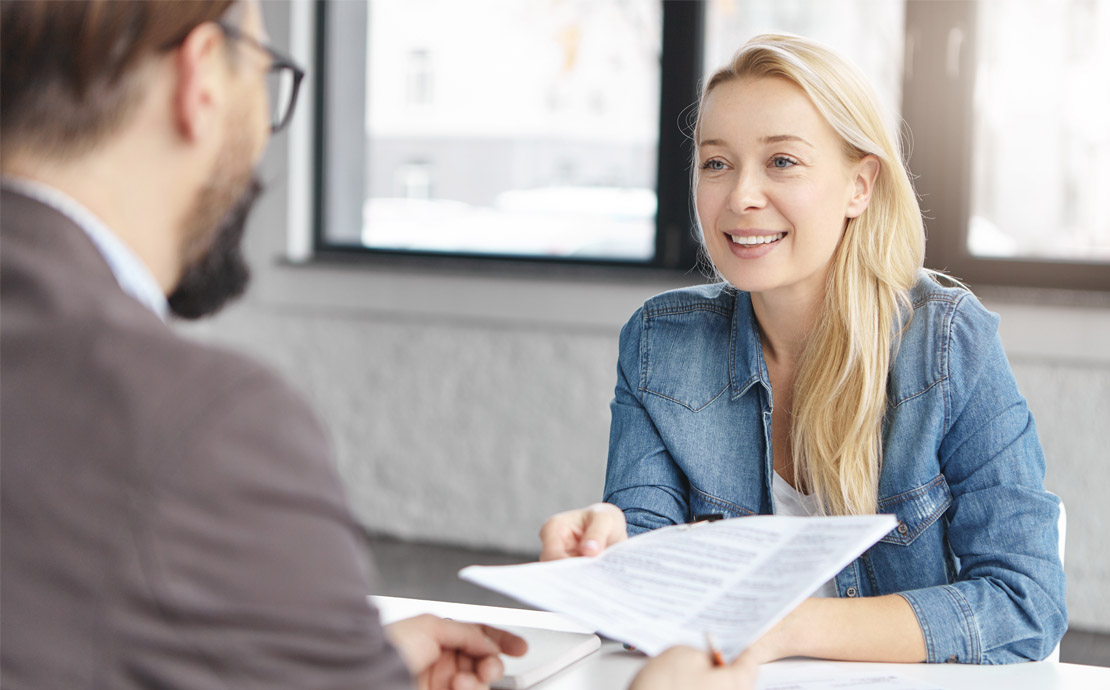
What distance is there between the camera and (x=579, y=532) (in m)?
1.23

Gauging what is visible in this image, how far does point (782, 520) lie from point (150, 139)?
660 millimetres

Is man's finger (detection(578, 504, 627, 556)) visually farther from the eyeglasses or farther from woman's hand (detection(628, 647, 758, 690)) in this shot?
the eyeglasses

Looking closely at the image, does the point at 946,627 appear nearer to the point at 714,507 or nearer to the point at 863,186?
the point at 714,507

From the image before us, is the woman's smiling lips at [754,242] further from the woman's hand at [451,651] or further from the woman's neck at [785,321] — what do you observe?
the woman's hand at [451,651]

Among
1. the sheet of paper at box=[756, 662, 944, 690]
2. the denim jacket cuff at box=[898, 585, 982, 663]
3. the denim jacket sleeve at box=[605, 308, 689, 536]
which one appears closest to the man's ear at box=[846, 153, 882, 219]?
the denim jacket sleeve at box=[605, 308, 689, 536]

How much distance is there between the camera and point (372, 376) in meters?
3.85

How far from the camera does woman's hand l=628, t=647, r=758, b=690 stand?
2.61 ft

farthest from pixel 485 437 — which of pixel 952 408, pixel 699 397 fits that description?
pixel 952 408

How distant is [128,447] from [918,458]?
1.06 meters

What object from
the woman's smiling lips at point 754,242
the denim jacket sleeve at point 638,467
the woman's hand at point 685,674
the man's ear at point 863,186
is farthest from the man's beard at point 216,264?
the man's ear at point 863,186

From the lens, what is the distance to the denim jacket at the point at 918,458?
1.21m

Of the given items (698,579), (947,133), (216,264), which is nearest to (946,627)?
(698,579)

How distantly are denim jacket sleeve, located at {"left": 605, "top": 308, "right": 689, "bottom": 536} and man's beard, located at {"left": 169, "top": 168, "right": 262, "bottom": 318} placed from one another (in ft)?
2.32

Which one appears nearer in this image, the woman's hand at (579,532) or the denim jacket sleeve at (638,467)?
the woman's hand at (579,532)
